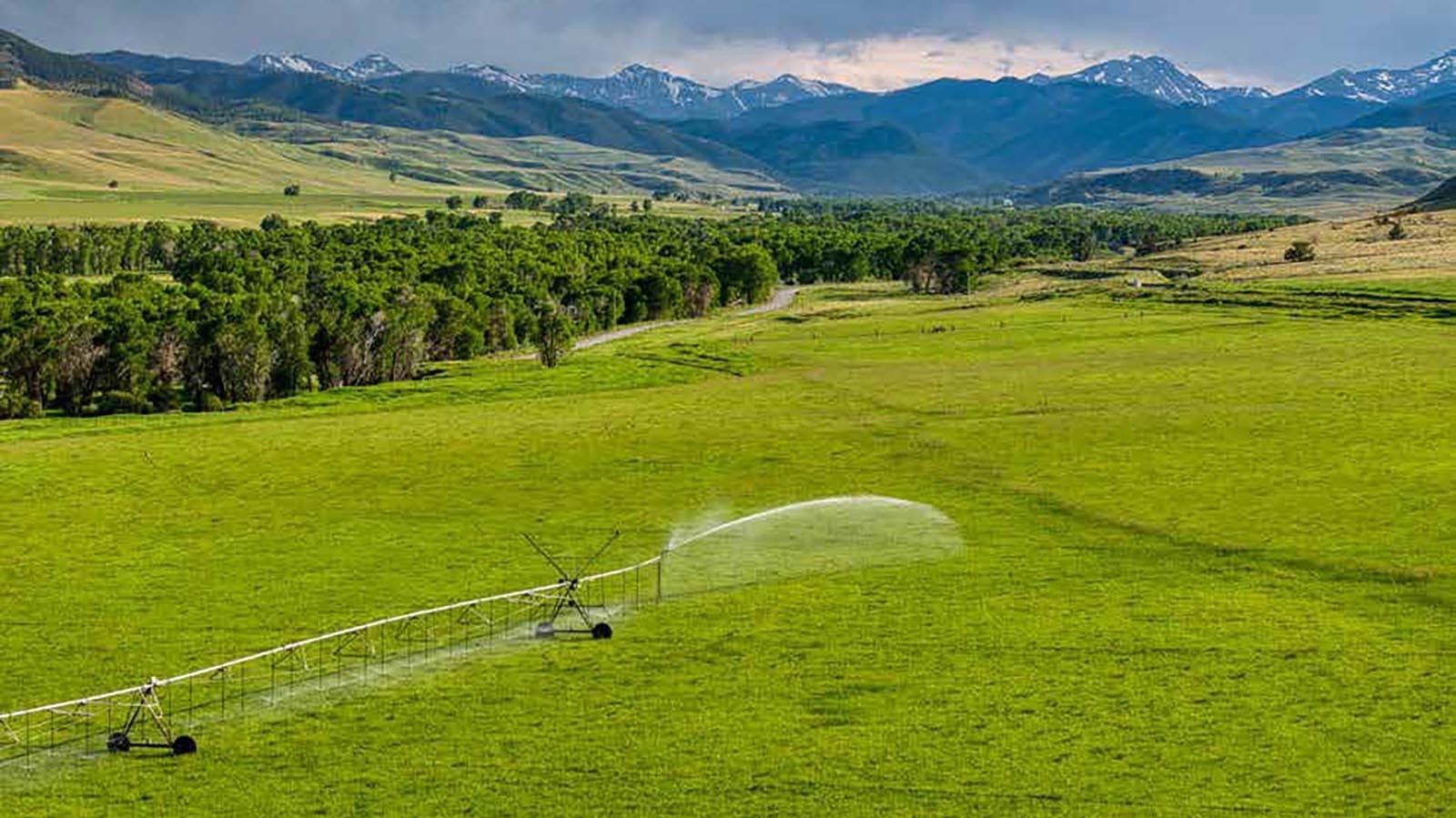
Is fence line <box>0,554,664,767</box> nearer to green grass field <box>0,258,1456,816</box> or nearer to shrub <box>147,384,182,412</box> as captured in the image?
green grass field <box>0,258,1456,816</box>

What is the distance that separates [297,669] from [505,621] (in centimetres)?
972

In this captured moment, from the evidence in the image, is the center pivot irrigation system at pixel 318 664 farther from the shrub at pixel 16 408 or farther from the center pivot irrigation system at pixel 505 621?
the shrub at pixel 16 408

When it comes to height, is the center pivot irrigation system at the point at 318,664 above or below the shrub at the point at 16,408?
below

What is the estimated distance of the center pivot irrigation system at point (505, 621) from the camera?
4897 centimetres

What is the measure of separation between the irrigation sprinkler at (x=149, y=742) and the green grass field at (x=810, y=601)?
0.81 metres

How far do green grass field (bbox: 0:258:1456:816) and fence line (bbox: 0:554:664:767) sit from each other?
198 centimetres

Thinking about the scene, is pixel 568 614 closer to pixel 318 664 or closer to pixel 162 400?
pixel 318 664

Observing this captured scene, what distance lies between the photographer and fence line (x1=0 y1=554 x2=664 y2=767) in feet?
159

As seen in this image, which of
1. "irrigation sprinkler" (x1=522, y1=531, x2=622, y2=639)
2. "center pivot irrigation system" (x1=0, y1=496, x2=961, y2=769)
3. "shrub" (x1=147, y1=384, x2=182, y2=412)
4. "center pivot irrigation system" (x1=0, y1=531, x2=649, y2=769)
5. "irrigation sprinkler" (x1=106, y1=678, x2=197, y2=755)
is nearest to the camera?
"irrigation sprinkler" (x1=106, y1=678, x2=197, y2=755)

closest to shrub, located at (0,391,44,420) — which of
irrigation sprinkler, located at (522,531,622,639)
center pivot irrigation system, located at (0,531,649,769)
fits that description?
center pivot irrigation system, located at (0,531,649,769)

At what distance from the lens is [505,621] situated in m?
61.8

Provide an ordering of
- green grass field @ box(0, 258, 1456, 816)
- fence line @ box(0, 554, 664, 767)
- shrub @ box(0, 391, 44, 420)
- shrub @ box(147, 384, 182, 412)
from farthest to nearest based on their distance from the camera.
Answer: shrub @ box(147, 384, 182, 412), shrub @ box(0, 391, 44, 420), fence line @ box(0, 554, 664, 767), green grass field @ box(0, 258, 1456, 816)

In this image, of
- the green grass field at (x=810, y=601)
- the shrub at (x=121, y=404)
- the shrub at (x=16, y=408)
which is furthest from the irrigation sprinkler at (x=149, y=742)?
the shrub at (x=121, y=404)

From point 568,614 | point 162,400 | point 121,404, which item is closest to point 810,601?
point 568,614
